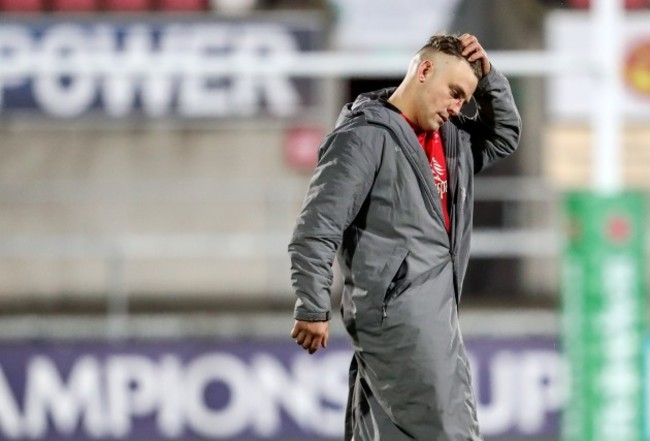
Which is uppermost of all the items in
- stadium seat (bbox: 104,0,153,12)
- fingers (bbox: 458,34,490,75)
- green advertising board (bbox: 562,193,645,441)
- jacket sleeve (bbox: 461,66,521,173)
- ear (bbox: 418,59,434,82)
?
stadium seat (bbox: 104,0,153,12)

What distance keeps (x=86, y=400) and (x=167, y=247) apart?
2.37 meters

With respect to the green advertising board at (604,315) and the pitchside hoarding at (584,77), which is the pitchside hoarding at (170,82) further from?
the green advertising board at (604,315)

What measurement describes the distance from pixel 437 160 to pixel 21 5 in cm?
654

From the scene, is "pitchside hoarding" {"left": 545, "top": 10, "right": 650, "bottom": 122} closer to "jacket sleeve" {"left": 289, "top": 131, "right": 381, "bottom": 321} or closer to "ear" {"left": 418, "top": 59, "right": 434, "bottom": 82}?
"ear" {"left": 418, "top": 59, "right": 434, "bottom": 82}

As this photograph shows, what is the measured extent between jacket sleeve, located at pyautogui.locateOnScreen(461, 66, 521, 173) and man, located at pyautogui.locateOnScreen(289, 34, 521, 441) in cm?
9

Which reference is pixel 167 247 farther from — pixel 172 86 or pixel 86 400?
pixel 86 400

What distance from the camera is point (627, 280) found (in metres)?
6.41

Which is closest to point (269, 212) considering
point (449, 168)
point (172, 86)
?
point (172, 86)

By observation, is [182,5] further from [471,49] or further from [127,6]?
[471,49]

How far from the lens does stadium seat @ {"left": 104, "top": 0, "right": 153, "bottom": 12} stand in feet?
33.0

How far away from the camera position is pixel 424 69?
3.79 m

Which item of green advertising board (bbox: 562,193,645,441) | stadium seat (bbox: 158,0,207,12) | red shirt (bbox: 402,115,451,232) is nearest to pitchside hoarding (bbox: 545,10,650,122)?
stadium seat (bbox: 158,0,207,12)

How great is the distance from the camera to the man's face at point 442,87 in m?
3.76

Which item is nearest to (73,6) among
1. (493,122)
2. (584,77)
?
(584,77)
